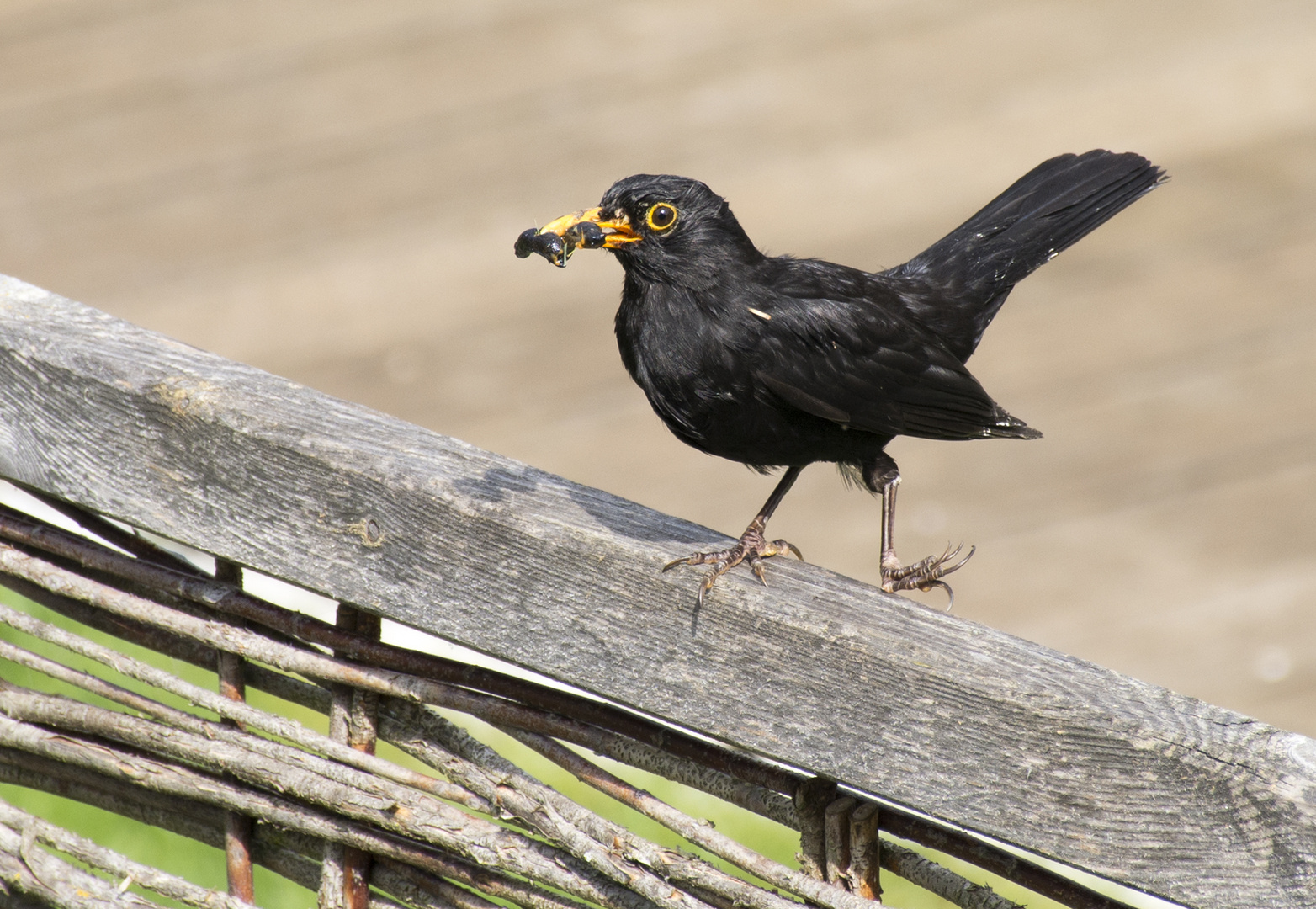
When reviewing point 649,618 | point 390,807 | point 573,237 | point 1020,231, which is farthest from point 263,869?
point 1020,231

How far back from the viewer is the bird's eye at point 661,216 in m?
2.59

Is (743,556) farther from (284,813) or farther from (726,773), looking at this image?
(284,813)

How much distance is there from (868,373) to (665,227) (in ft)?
1.57

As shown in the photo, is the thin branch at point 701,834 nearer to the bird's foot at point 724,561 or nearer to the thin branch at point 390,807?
the thin branch at point 390,807

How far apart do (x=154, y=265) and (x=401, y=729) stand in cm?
454

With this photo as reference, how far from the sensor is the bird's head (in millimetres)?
2572

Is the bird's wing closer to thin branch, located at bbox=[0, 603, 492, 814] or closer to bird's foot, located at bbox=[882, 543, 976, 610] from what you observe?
bird's foot, located at bbox=[882, 543, 976, 610]

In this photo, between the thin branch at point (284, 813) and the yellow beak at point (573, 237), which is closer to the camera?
the thin branch at point (284, 813)

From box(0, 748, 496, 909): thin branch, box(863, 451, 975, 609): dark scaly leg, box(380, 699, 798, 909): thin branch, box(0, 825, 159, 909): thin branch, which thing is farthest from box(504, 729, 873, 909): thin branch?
box(863, 451, 975, 609): dark scaly leg

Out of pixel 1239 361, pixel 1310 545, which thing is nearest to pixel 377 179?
pixel 1239 361

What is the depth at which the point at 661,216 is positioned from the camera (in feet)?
8.53

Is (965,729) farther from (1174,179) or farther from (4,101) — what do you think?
(4,101)

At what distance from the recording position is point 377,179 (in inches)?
259

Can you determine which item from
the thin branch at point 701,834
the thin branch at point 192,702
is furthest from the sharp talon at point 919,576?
the thin branch at point 192,702
